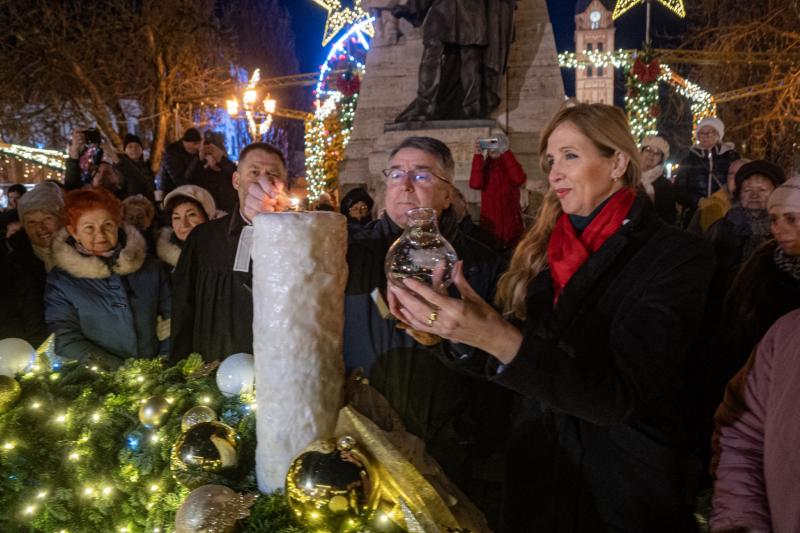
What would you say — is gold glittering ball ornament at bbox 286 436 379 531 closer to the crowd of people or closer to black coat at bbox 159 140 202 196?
the crowd of people

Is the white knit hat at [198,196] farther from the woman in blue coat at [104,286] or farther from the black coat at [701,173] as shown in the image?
the black coat at [701,173]

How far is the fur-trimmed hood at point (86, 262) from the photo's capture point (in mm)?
3324

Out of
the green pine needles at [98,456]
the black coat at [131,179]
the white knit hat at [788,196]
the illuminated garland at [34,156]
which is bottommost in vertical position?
the green pine needles at [98,456]

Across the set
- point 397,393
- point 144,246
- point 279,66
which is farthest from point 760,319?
point 279,66

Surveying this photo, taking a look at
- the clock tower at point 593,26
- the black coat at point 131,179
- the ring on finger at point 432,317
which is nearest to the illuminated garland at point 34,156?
the black coat at point 131,179

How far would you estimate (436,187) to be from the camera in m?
2.52

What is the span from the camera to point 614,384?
142 centimetres

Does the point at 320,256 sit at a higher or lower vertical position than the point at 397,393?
higher

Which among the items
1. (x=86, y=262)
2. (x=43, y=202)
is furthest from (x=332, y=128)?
(x=86, y=262)

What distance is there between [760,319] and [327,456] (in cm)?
256

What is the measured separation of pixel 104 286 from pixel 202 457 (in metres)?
2.43

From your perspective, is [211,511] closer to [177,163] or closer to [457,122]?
[457,122]

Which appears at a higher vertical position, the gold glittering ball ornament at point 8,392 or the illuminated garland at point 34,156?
the illuminated garland at point 34,156

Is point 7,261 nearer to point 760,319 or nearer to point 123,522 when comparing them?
point 123,522
